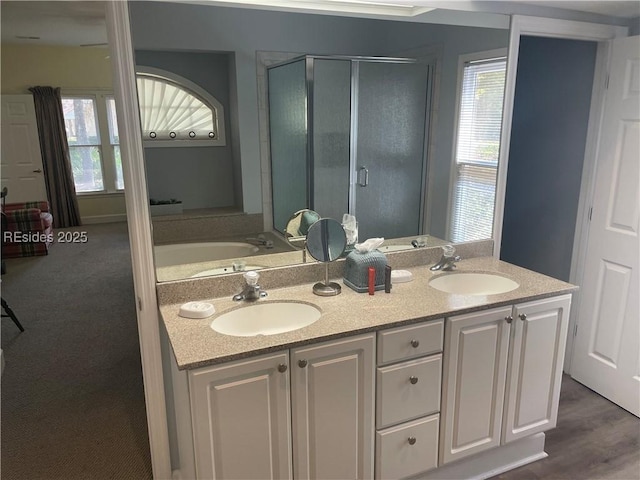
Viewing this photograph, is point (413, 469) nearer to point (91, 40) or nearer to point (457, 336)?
point (457, 336)

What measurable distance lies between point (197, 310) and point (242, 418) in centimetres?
44

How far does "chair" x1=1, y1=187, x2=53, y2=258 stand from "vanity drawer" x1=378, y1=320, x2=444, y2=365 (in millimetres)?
5512

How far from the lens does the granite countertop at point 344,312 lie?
5.16 feet

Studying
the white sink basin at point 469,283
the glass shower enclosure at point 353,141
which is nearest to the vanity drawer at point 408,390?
the white sink basin at point 469,283

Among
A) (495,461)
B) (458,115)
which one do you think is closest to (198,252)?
(458,115)

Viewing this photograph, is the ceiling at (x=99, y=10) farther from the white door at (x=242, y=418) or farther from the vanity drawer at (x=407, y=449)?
the vanity drawer at (x=407, y=449)

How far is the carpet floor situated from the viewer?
2.34 m

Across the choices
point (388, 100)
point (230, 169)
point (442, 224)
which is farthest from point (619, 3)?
point (230, 169)

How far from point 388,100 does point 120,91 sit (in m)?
1.28

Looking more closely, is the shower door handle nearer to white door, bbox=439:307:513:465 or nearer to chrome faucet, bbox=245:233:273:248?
chrome faucet, bbox=245:233:273:248

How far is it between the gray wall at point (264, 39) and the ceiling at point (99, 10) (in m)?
0.05

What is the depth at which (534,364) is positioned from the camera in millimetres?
2137

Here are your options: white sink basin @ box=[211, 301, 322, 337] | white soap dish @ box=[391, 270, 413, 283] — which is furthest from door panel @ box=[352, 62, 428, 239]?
white sink basin @ box=[211, 301, 322, 337]

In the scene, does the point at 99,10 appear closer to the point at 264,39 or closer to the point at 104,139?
the point at 264,39
